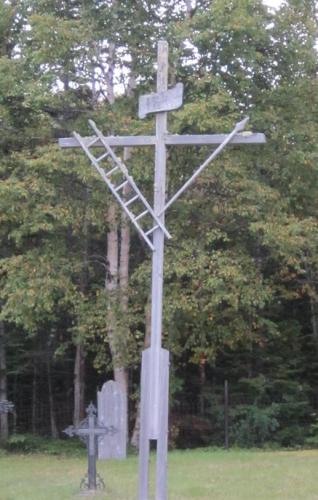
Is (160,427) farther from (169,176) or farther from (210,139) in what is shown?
(169,176)

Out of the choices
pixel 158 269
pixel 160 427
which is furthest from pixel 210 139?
pixel 160 427

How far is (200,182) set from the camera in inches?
693

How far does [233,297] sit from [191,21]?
5.55 m

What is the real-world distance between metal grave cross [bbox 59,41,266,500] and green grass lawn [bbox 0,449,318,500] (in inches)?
118

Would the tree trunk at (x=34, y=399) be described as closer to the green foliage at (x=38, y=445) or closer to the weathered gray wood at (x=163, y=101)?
the green foliage at (x=38, y=445)

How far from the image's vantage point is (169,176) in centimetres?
1759

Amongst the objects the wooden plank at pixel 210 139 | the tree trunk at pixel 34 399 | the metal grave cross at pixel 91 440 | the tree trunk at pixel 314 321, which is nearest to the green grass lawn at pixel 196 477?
the metal grave cross at pixel 91 440

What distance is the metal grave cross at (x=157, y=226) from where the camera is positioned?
24.6 ft

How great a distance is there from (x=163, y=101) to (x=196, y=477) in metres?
6.28

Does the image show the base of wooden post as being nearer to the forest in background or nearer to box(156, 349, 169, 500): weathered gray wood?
box(156, 349, 169, 500): weathered gray wood

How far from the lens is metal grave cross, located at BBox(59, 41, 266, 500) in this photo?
7508mm

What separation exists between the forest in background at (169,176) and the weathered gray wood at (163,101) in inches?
314

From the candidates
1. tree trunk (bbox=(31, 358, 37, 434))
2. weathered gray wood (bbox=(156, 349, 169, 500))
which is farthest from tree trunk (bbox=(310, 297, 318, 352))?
weathered gray wood (bbox=(156, 349, 169, 500))

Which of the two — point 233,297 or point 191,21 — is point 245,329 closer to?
point 233,297
